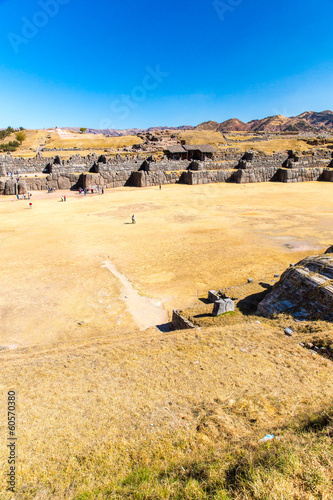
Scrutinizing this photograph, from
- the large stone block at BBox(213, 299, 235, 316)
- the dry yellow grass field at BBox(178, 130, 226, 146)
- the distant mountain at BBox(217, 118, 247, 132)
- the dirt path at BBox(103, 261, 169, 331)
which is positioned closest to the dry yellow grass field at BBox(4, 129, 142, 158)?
the dry yellow grass field at BBox(178, 130, 226, 146)

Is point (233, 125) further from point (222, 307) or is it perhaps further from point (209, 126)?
point (222, 307)

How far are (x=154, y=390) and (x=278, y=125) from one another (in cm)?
14140

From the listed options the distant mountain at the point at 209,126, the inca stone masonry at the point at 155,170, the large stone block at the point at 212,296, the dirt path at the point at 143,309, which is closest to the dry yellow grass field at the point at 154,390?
the dirt path at the point at 143,309

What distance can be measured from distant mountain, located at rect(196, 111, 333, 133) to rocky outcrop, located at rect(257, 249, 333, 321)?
4141 inches

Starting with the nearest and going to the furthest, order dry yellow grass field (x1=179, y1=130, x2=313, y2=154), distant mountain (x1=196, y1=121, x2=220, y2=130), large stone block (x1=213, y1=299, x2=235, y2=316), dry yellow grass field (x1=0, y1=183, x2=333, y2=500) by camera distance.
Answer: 1. dry yellow grass field (x1=0, y1=183, x2=333, y2=500)
2. large stone block (x1=213, y1=299, x2=235, y2=316)
3. dry yellow grass field (x1=179, y1=130, x2=313, y2=154)
4. distant mountain (x1=196, y1=121, x2=220, y2=130)

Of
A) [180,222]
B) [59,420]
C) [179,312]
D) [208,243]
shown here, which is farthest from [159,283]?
[180,222]

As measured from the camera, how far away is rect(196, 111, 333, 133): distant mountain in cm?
11038

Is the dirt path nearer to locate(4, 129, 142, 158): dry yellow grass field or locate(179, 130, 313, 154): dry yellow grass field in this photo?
locate(4, 129, 142, 158): dry yellow grass field

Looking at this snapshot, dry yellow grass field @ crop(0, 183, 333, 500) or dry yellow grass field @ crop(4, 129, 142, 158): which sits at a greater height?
dry yellow grass field @ crop(4, 129, 142, 158)

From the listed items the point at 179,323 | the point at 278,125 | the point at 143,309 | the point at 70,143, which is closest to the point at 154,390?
the point at 179,323

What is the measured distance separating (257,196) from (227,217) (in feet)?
38.6

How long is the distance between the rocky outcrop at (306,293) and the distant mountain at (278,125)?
105179mm

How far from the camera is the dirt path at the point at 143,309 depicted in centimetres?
981

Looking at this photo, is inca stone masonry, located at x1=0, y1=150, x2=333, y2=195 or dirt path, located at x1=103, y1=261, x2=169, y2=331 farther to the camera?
inca stone masonry, located at x1=0, y1=150, x2=333, y2=195
